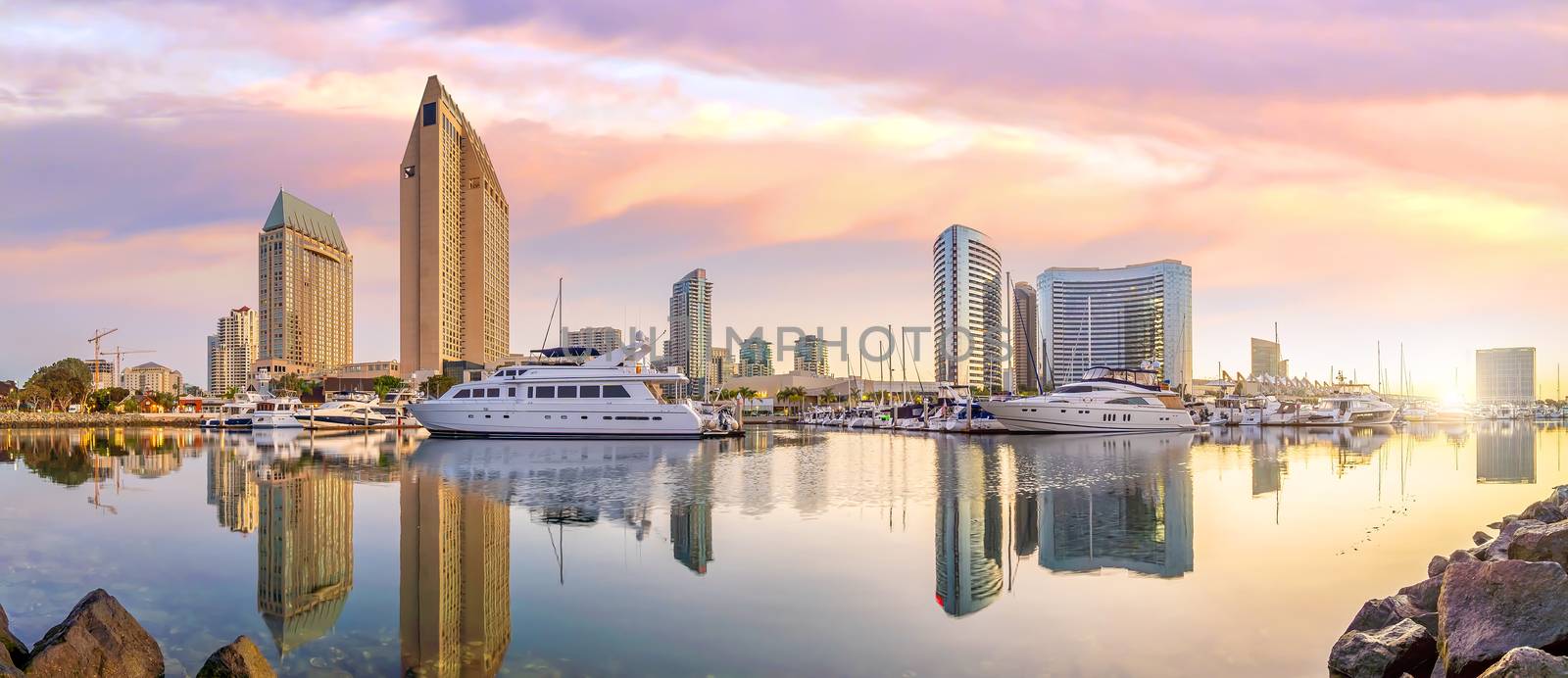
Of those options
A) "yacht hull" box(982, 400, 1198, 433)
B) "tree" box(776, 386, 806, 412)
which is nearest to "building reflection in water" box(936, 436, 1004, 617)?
"yacht hull" box(982, 400, 1198, 433)

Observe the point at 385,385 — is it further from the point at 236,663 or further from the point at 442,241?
the point at 236,663

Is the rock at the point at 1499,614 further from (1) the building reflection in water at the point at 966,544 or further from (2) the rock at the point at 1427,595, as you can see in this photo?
(1) the building reflection in water at the point at 966,544

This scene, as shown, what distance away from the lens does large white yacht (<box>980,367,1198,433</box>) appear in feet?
247

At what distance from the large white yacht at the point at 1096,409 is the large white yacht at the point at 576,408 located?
30062 mm

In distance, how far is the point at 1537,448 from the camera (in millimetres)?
58094

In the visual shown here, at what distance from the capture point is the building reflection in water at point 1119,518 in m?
17.0

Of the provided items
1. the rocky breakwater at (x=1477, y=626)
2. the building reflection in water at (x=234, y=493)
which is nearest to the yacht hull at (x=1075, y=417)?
the building reflection in water at (x=234, y=493)

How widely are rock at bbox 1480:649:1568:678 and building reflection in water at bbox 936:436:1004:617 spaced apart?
6690mm

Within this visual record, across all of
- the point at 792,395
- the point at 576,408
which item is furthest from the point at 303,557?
the point at 792,395

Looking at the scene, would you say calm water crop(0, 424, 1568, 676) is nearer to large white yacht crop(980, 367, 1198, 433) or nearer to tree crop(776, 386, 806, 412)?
large white yacht crop(980, 367, 1198, 433)

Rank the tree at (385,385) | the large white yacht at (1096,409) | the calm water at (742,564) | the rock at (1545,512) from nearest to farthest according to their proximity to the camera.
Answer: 1. the calm water at (742,564)
2. the rock at (1545,512)
3. the large white yacht at (1096,409)
4. the tree at (385,385)

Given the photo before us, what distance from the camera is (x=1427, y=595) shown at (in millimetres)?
11445

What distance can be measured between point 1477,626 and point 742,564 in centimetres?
1110

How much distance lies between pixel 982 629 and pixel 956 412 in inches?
3124
